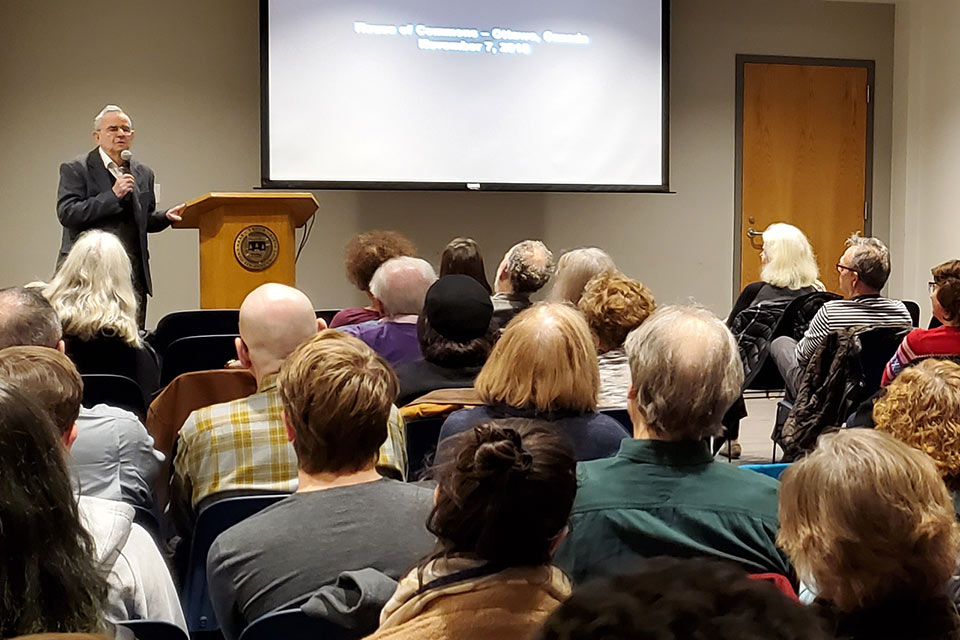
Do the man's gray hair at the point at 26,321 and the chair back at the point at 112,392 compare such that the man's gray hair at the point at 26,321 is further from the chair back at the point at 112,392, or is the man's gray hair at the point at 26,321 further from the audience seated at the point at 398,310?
the audience seated at the point at 398,310

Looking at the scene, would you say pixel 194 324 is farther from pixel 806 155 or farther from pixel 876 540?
pixel 806 155

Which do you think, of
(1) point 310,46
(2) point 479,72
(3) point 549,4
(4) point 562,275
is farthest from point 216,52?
(4) point 562,275

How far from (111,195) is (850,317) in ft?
11.9

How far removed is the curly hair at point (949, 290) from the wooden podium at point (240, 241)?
2.97m

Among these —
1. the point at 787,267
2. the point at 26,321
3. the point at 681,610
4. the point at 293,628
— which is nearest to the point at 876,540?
the point at 293,628

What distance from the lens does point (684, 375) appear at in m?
2.08

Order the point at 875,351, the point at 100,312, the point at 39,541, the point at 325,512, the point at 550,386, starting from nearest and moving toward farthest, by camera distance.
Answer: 1. the point at 39,541
2. the point at 325,512
3. the point at 550,386
4. the point at 100,312
5. the point at 875,351

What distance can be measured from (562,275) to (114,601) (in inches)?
121

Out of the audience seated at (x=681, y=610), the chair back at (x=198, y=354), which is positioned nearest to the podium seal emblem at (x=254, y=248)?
the chair back at (x=198, y=354)

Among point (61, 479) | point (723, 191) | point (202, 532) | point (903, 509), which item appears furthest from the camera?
point (723, 191)

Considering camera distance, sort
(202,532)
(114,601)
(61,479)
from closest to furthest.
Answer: (61,479) < (114,601) < (202,532)

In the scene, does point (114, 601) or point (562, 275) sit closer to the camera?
point (114, 601)

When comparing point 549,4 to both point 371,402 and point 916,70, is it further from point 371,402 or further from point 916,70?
point 371,402

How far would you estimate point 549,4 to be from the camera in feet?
23.4
